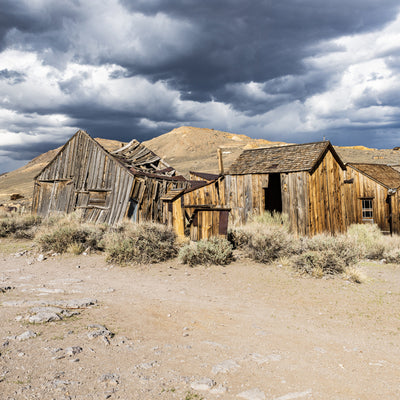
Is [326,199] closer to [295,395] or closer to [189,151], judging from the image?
[295,395]

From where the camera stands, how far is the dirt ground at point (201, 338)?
3102mm

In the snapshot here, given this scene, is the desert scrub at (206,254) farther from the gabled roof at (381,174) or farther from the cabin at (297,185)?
the gabled roof at (381,174)

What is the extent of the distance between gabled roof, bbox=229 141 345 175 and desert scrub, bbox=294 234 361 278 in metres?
4.78

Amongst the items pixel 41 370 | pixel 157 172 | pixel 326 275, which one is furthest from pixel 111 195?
pixel 41 370

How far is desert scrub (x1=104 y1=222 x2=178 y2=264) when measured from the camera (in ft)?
31.0

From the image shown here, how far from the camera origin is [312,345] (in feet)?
14.4

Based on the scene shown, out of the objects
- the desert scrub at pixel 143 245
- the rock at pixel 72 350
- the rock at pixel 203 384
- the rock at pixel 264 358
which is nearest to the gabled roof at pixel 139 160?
the desert scrub at pixel 143 245

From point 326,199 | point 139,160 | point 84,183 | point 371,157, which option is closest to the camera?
point 326,199

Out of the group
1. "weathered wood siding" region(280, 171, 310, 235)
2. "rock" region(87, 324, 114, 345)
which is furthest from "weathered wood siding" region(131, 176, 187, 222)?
"rock" region(87, 324, 114, 345)

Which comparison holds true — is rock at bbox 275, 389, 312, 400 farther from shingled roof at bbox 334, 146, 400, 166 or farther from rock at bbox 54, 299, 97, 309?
shingled roof at bbox 334, 146, 400, 166

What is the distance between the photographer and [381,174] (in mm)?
19156

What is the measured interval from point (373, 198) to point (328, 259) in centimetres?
1162

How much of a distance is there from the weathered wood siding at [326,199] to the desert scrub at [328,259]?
13.6ft

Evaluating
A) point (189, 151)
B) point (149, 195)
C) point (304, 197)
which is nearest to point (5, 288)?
point (149, 195)
